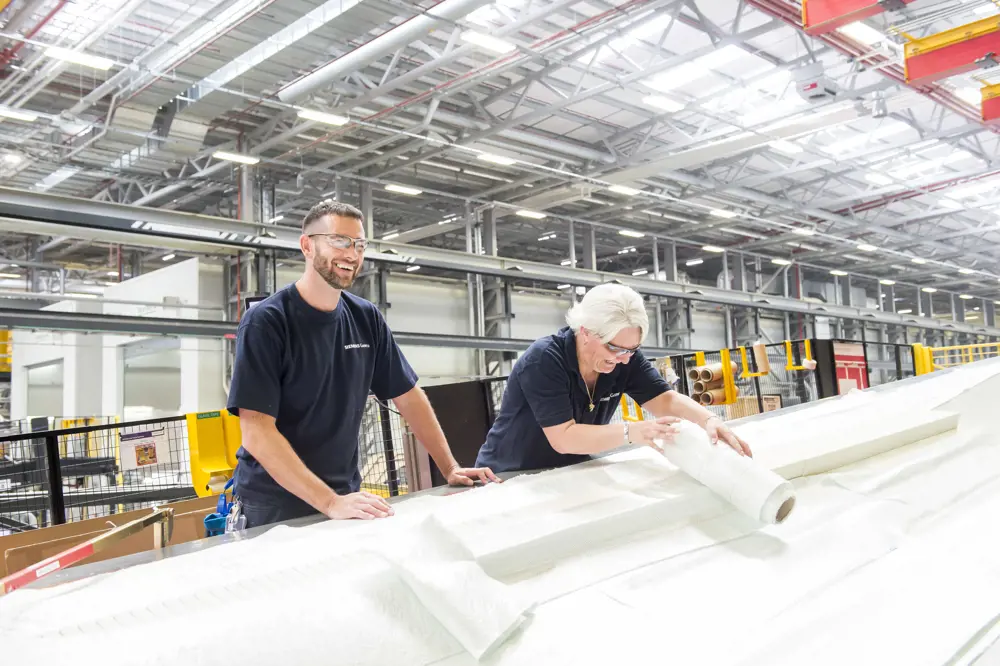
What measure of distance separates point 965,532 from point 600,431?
2.76ft

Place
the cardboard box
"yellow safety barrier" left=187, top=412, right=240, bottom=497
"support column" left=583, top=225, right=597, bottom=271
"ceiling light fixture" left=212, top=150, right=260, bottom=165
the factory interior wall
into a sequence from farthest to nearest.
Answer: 1. "support column" left=583, top=225, right=597, bottom=271
2. the factory interior wall
3. "ceiling light fixture" left=212, top=150, right=260, bottom=165
4. "yellow safety barrier" left=187, top=412, right=240, bottom=497
5. the cardboard box

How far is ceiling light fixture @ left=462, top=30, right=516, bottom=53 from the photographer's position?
559cm

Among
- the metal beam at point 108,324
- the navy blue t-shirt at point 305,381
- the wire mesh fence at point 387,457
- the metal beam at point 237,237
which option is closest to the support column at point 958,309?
the metal beam at point 237,237

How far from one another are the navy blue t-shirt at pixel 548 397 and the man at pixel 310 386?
0.25 metres

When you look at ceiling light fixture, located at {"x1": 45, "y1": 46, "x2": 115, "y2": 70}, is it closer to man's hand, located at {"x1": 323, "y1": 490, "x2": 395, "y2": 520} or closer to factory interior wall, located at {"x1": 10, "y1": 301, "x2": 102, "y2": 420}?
factory interior wall, located at {"x1": 10, "y1": 301, "x2": 102, "y2": 420}

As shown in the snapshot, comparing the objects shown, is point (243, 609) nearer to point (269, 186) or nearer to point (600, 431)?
point (600, 431)

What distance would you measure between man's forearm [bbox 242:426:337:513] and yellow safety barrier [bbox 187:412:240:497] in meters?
2.45

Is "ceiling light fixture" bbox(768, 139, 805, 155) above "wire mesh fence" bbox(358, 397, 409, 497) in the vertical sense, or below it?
above

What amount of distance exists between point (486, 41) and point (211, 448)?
12.0 feet

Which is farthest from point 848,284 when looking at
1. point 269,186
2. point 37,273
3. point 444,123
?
point 37,273

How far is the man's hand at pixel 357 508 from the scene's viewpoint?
1.55 metres

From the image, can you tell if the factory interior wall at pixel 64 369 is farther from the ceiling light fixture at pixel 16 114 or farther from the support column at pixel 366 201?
the support column at pixel 366 201

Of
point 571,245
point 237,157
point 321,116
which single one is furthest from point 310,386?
point 571,245

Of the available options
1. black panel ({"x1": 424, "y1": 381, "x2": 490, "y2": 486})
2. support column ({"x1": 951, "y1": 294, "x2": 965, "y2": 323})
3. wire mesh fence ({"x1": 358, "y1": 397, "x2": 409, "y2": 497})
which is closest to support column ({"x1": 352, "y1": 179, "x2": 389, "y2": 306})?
wire mesh fence ({"x1": 358, "y1": 397, "x2": 409, "y2": 497})
